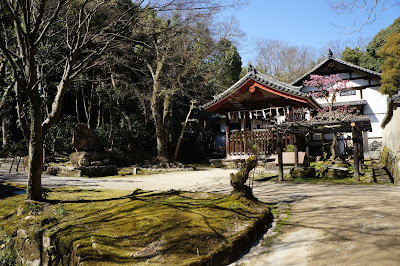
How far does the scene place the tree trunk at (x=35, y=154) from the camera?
475 centimetres

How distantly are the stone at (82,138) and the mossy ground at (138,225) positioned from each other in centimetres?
728

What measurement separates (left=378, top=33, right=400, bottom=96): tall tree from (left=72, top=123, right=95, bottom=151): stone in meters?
18.5

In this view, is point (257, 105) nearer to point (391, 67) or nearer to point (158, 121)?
point (158, 121)

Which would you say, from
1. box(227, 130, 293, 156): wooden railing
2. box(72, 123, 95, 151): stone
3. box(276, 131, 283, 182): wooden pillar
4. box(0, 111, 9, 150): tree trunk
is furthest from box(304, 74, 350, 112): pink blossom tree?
box(0, 111, 9, 150): tree trunk

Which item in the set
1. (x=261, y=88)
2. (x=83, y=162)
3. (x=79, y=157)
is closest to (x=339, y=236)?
(x=83, y=162)

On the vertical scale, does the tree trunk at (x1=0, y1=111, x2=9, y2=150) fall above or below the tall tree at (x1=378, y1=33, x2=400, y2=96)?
below

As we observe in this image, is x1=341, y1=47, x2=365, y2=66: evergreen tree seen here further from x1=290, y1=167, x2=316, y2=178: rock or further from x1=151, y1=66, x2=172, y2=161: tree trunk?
x1=290, y1=167, x2=316, y2=178: rock

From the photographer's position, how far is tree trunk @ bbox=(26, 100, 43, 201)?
4754 millimetres

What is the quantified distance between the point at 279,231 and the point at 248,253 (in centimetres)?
83

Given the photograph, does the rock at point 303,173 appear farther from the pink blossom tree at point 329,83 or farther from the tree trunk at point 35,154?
the pink blossom tree at point 329,83

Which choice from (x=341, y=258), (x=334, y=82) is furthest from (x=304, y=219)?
(x=334, y=82)

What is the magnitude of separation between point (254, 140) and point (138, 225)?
11593 mm

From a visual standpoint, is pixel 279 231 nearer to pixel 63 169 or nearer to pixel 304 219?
pixel 304 219

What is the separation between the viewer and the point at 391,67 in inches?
732
